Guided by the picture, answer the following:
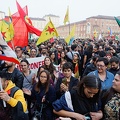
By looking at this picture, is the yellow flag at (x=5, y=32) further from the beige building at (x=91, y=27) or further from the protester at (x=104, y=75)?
the beige building at (x=91, y=27)

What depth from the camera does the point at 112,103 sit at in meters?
1.97

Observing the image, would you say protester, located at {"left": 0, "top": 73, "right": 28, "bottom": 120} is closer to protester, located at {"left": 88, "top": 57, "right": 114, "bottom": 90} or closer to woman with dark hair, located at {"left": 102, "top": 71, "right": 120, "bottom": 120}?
woman with dark hair, located at {"left": 102, "top": 71, "right": 120, "bottom": 120}

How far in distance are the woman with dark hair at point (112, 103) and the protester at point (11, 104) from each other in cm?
89

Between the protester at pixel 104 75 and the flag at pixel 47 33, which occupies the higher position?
the flag at pixel 47 33

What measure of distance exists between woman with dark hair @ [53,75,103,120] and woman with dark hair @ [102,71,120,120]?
0.30 ft

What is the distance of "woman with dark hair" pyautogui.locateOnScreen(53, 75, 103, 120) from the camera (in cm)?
206

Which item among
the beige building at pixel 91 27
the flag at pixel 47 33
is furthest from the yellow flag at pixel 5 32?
the beige building at pixel 91 27

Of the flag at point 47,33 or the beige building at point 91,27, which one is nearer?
the flag at point 47,33

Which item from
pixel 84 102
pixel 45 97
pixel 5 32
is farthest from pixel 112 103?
pixel 5 32

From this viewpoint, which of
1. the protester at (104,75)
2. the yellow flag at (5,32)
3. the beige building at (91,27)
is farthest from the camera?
the beige building at (91,27)

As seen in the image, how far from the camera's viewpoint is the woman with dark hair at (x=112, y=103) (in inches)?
76.1

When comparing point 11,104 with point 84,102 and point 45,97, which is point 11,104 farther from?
point 45,97

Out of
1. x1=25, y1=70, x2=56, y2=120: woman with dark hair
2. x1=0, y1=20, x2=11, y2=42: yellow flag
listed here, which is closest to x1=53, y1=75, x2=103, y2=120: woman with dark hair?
x1=25, y1=70, x2=56, y2=120: woman with dark hair

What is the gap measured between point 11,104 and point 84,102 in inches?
30.9
